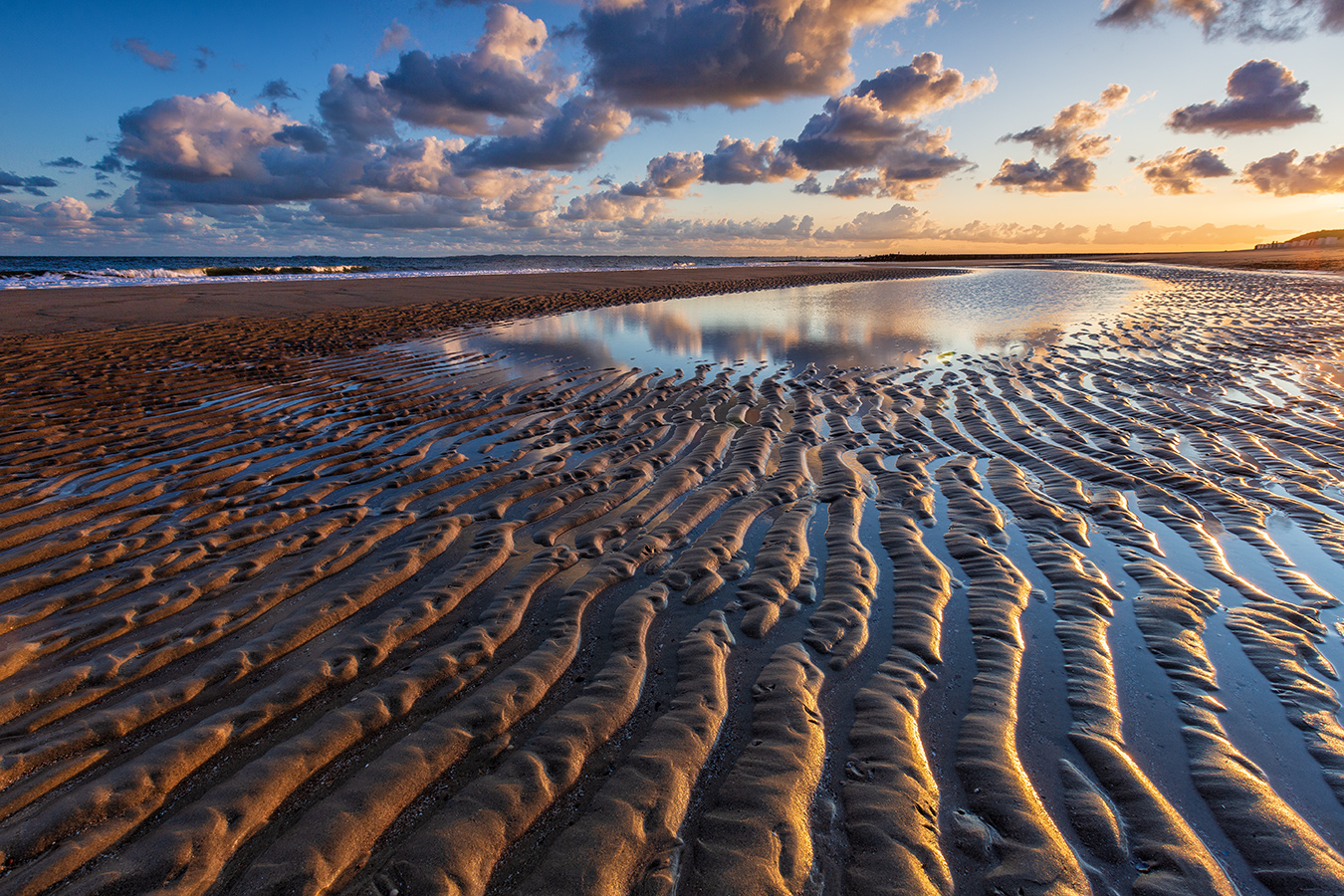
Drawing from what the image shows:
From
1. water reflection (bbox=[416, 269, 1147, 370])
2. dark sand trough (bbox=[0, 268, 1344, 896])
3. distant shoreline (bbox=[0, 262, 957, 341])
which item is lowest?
dark sand trough (bbox=[0, 268, 1344, 896])

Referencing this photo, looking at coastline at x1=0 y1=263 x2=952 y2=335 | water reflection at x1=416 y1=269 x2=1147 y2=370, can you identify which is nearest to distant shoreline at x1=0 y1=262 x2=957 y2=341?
coastline at x1=0 y1=263 x2=952 y2=335

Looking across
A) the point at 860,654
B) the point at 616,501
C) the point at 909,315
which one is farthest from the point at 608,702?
the point at 909,315

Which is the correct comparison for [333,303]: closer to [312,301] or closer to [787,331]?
[312,301]

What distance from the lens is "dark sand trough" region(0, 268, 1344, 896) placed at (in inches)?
84.6

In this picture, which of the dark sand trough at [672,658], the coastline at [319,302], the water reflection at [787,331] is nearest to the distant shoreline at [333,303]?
the coastline at [319,302]

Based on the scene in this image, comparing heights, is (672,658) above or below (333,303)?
below

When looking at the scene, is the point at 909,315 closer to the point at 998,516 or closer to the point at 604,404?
the point at 604,404

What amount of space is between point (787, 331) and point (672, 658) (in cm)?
1406

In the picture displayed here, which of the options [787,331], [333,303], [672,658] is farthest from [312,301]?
[672,658]

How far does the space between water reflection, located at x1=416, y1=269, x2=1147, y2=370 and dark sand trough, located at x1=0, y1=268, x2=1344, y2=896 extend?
5403mm

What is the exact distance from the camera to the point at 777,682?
3.03 metres

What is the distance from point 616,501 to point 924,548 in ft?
8.85

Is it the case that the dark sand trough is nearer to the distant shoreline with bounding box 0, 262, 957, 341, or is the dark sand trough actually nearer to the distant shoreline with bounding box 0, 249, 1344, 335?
the distant shoreline with bounding box 0, 262, 957, 341

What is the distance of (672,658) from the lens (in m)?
3.25
